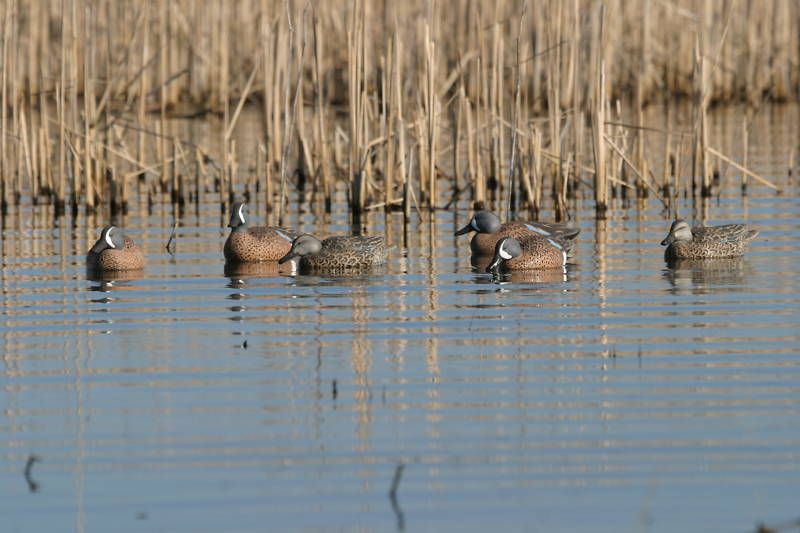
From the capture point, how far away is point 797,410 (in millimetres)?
7281

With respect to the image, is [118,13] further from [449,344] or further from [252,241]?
[449,344]

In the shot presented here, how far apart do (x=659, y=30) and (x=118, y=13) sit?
9.06 metres

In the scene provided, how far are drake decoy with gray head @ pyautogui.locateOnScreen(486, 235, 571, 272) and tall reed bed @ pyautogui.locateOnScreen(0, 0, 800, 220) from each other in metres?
2.27

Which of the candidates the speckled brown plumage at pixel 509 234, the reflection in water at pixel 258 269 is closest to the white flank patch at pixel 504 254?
the speckled brown plumage at pixel 509 234

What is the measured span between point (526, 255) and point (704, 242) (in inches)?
55.5

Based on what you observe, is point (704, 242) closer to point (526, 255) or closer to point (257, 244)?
point (526, 255)

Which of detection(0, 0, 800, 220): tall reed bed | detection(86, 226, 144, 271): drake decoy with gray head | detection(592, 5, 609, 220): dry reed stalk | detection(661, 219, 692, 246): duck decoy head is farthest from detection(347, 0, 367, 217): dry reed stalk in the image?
detection(661, 219, 692, 246): duck decoy head

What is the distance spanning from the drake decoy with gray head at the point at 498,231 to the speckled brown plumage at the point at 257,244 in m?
1.55

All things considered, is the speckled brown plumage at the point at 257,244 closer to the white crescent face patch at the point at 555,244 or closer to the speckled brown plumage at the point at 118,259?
the speckled brown plumage at the point at 118,259

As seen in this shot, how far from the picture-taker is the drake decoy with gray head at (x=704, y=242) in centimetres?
1275

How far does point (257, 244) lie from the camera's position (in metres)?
13.2

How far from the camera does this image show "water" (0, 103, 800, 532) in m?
6.05

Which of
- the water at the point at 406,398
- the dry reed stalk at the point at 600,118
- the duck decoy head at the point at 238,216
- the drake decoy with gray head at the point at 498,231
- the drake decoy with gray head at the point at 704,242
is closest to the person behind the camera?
the water at the point at 406,398

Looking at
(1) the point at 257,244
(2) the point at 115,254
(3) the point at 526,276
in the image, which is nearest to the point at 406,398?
(3) the point at 526,276
